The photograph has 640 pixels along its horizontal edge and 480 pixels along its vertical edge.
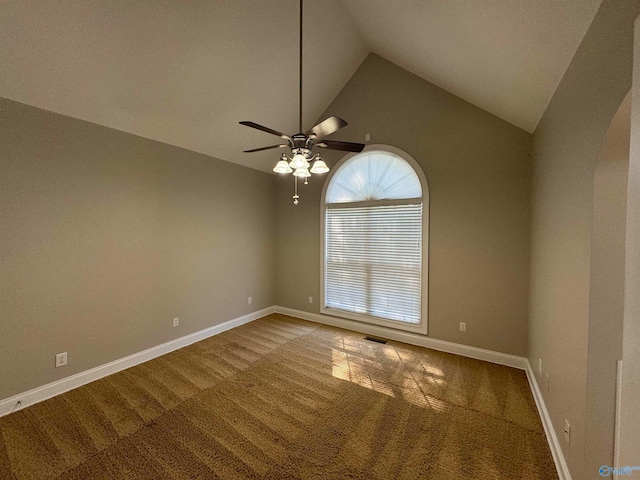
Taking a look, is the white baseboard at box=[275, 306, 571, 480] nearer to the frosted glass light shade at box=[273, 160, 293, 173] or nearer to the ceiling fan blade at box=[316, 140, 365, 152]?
the ceiling fan blade at box=[316, 140, 365, 152]

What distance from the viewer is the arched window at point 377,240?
3605 mm

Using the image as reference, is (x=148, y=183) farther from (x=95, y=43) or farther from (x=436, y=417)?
(x=436, y=417)

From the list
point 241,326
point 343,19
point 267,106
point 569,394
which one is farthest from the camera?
point 241,326

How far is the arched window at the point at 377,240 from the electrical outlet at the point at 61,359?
325 cm

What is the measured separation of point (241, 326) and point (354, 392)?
2.43 meters

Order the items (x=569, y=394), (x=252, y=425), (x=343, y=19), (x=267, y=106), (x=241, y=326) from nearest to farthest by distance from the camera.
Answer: (x=569, y=394) → (x=252, y=425) → (x=343, y=19) → (x=267, y=106) → (x=241, y=326)

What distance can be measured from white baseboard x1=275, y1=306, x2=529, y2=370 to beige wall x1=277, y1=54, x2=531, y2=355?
8 cm

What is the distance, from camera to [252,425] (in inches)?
81.8

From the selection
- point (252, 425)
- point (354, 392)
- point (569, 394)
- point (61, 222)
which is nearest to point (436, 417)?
point (354, 392)

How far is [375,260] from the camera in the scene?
13.0 feet

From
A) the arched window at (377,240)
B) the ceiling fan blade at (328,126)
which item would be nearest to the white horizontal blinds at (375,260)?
the arched window at (377,240)

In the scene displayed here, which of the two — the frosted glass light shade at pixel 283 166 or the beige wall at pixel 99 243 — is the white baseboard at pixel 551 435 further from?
the beige wall at pixel 99 243

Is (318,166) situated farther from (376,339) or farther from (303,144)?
(376,339)

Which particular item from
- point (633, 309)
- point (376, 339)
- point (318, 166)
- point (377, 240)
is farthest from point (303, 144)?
point (376, 339)
